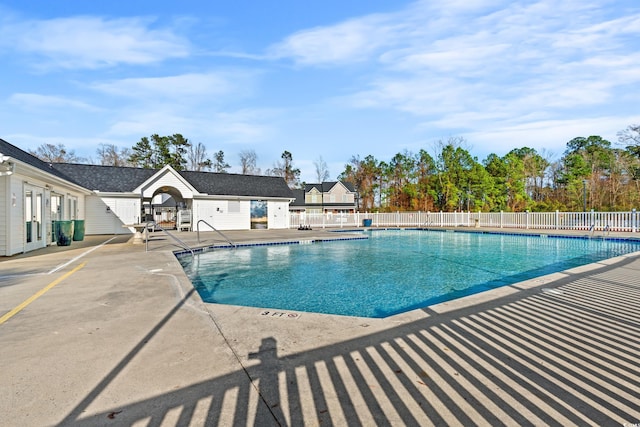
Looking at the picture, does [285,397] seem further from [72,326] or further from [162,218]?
[162,218]

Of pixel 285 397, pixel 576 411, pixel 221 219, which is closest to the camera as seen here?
pixel 576 411

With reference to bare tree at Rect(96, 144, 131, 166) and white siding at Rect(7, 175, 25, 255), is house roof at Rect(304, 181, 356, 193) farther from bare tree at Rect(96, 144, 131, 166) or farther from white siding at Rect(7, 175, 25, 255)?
white siding at Rect(7, 175, 25, 255)

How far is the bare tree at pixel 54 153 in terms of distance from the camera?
3538 cm

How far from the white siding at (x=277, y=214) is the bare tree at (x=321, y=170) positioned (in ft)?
89.5

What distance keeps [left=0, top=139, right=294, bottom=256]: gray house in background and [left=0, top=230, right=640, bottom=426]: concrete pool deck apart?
20.1 feet

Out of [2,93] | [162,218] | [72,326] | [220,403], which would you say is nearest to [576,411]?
[220,403]

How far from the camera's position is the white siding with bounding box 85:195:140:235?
1697 centimetres

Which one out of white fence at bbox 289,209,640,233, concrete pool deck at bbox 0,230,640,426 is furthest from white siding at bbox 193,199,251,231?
concrete pool deck at bbox 0,230,640,426

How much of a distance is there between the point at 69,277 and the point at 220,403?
538 centimetres

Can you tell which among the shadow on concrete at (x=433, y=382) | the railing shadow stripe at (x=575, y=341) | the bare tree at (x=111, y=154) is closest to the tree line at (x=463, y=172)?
the bare tree at (x=111, y=154)

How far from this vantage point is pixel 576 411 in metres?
1.90

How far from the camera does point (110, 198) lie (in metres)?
17.3

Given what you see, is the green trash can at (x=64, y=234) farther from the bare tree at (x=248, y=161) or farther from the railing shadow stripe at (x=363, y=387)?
the bare tree at (x=248, y=161)

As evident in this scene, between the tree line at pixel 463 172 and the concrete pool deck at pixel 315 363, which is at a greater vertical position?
the tree line at pixel 463 172
